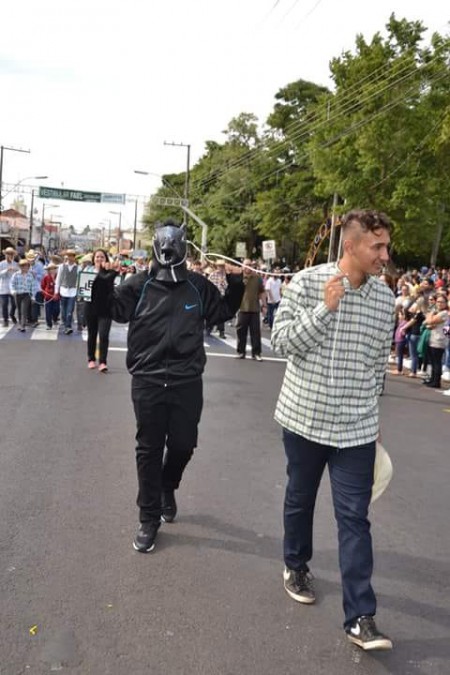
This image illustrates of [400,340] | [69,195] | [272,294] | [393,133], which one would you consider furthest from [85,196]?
[400,340]

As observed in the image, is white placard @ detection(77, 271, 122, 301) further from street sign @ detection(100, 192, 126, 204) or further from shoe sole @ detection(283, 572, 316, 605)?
street sign @ detection(100, 192, 126, 204)

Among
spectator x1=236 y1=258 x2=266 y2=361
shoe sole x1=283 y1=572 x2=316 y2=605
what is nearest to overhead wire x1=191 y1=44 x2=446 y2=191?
spectator x1=236 y1=258 x2=266 y2=361

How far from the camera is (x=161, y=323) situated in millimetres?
3947

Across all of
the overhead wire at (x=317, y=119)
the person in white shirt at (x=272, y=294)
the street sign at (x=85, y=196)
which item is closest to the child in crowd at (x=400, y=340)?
the person in white shirt at (x=272, y=294)

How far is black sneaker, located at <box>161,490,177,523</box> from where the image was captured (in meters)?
4.45

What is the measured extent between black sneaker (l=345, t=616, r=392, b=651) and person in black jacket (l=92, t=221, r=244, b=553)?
1.35 m

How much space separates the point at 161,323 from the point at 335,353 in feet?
3.81

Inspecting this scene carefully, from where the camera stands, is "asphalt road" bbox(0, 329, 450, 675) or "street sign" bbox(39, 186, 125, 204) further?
"street sign" bbox(39, 186, 125, 204)

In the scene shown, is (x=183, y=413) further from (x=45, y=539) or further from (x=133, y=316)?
(x=45, y=539)

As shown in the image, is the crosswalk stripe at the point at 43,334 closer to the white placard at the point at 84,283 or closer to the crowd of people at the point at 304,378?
the white placard at the point at 84,283

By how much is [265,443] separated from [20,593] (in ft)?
11.8

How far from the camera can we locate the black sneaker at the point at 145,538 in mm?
3961

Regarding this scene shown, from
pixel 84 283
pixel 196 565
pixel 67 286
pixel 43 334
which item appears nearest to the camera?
pixel 196 565

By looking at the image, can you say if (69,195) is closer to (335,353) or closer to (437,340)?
(437,340)
